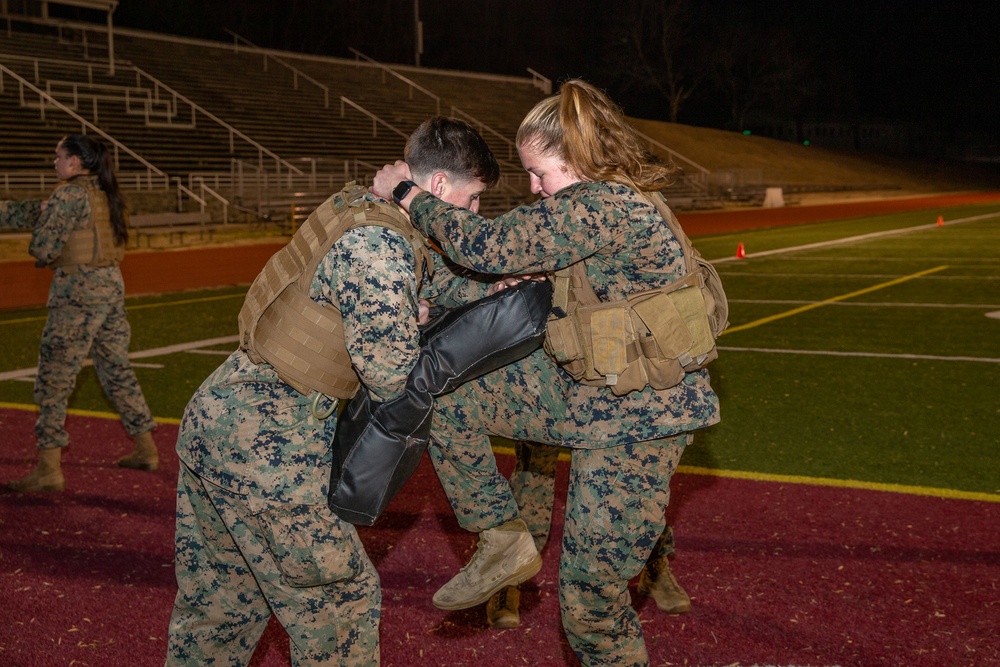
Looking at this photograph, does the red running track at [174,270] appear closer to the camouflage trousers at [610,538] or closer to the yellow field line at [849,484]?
the yellow field line at [849,484]

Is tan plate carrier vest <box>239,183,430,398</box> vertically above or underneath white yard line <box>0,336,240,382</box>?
above

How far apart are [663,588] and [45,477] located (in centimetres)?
341

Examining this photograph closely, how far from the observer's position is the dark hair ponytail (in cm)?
559

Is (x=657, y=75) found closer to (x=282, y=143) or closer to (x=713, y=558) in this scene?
(x=282, y=143)

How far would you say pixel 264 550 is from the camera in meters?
2.58

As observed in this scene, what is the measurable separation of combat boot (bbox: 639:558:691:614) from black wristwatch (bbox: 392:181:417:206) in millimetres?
1910

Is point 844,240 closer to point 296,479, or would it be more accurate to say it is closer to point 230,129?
point 230,129

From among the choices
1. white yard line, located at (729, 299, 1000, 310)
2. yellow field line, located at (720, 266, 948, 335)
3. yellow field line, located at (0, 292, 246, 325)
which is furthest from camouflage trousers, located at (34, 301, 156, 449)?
white yard line, located at (729, 299, 1000, 310)

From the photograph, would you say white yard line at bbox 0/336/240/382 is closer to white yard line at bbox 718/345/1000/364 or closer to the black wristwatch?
white yard line at bbox 718/345/1000/364

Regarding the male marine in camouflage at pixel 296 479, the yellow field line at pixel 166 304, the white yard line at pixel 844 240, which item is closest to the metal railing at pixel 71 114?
the yellow field line at pixel 166 304

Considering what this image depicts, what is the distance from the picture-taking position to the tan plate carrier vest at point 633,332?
2.78 metres

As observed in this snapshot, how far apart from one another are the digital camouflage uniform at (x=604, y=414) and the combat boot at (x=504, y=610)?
950 mm

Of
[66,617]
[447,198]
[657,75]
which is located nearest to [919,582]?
[447,198]

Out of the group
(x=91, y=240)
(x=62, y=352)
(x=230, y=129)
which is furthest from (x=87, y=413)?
(x=230, y=129)
